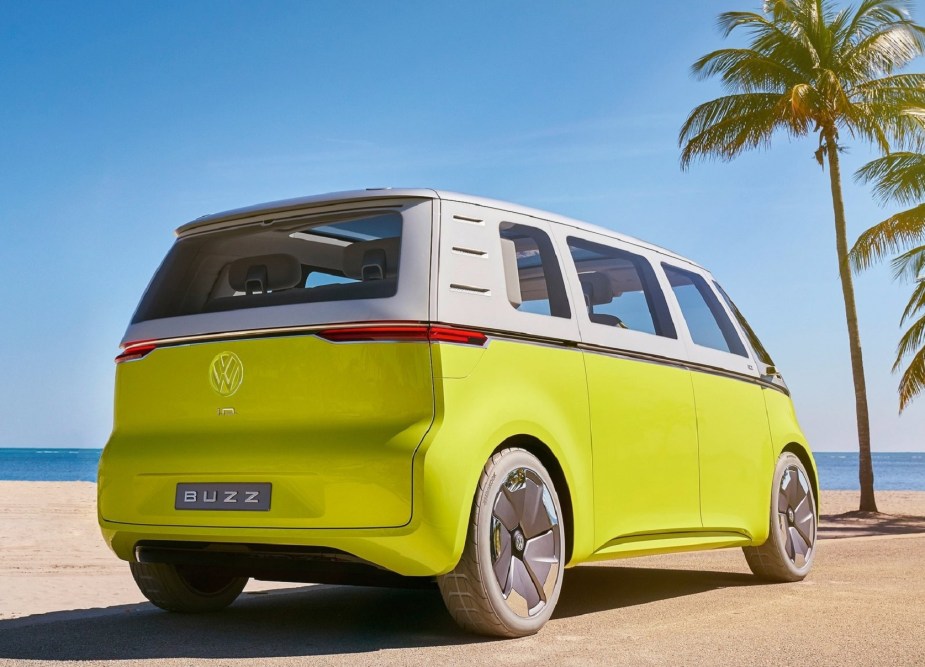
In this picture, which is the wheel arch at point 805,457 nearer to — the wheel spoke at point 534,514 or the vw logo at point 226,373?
the wheel spoke at point 534,514

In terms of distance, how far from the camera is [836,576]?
25.0 ft

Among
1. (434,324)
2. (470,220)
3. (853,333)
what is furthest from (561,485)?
(853,333)

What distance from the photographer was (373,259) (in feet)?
15.8

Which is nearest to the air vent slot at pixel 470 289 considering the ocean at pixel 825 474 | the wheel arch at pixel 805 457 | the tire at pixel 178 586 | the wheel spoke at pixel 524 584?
the wheel spoke at pixel 524 584

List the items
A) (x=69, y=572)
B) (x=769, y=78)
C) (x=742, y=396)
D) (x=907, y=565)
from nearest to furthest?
(x=742, y=396), (x=907, y=565), (x=69, y=572), (x=769, y=78)

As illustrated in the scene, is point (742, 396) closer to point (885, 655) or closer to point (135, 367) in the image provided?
point (885, 655)

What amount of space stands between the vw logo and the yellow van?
0.01 m

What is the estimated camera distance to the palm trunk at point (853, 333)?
2261cm

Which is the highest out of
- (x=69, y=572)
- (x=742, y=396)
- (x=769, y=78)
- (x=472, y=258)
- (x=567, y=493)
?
(x=769, y=78)

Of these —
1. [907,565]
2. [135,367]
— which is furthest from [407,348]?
[907,565]

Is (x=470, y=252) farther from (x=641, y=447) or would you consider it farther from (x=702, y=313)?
(x=702, y=313)

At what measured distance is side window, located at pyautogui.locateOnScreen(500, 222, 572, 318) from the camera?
16.3 feet

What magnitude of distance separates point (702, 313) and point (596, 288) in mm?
1303

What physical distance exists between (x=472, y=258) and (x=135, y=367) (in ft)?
5.41
